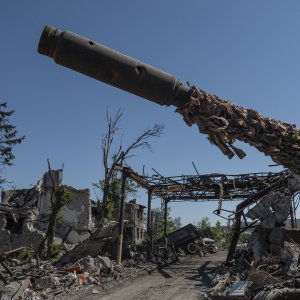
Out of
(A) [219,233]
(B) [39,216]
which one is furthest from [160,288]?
(A) [219,233]

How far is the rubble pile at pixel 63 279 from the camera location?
12812mm

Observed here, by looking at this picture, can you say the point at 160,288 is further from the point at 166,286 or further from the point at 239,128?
the point at 239,128

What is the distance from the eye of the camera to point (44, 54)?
3191mm

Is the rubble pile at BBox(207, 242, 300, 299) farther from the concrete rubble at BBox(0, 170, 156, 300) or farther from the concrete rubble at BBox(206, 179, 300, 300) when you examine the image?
the concrete rubble at BBox(0, 170, 156, 300)

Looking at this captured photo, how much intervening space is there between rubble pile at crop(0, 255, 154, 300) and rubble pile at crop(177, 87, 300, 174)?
10.1m

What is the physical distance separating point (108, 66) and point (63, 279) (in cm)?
1298

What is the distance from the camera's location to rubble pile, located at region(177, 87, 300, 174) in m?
3.83

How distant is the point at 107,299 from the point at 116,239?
31.8ft

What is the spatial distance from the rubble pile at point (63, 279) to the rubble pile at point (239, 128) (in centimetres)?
1010

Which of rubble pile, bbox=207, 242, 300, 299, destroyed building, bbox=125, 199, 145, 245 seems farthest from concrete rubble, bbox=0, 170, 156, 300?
rubble pile, bbox=207, 242, 300, 299

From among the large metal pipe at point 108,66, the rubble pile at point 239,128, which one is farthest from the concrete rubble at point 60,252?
the large metal pipe at point 108,66

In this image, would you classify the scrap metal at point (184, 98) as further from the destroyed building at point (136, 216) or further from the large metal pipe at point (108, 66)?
the destroyed building at point (136, 216)

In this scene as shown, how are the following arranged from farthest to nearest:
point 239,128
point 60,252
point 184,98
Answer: point 60,252
point 239,128
point 184,98

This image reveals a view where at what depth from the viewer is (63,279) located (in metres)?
14.8
